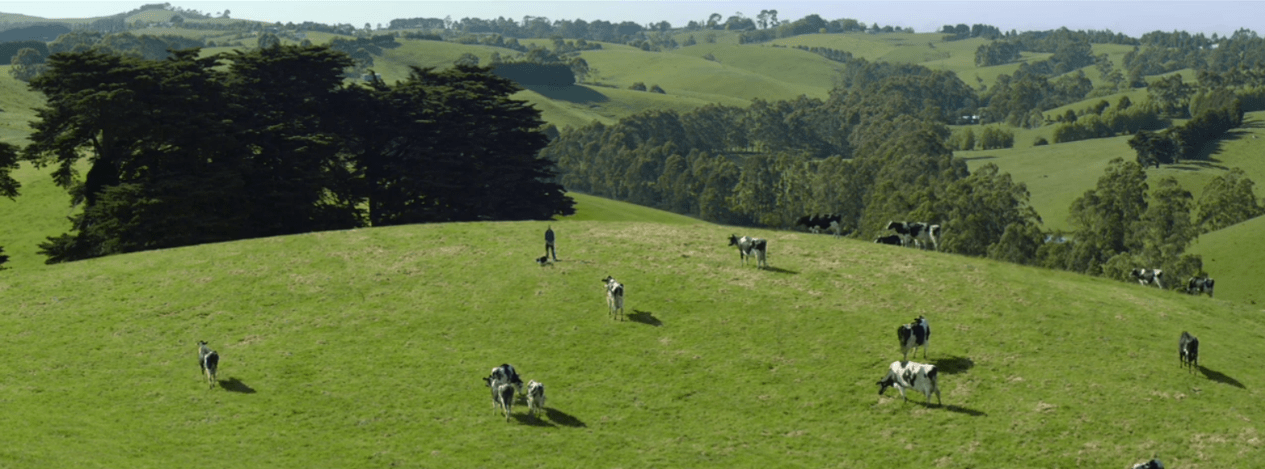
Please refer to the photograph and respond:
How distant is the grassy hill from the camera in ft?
104

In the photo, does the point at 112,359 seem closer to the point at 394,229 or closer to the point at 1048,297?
the point at 394,229

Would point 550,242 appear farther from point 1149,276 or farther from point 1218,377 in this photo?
point 1149,276

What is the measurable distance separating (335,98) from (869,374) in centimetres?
5819

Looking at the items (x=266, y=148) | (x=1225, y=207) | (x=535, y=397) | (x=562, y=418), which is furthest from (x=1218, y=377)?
(x=1225, y=207)

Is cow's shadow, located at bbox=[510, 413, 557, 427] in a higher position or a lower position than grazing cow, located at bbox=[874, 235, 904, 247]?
lower

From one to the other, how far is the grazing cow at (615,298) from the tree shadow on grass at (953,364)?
13.3m

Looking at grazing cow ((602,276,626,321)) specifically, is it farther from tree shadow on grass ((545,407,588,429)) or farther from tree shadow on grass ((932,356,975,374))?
tree shadow on grass ((932,356,975,374))

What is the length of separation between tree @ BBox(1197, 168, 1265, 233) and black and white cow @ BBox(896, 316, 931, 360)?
405 feet

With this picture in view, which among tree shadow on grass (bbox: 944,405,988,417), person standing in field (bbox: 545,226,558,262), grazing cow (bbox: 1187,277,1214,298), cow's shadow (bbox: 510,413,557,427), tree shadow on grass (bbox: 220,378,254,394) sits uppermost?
person standing in field (bbox: 545,226,558,262)

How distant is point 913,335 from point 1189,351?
10.2 meters

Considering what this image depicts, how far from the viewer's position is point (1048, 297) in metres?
45.8

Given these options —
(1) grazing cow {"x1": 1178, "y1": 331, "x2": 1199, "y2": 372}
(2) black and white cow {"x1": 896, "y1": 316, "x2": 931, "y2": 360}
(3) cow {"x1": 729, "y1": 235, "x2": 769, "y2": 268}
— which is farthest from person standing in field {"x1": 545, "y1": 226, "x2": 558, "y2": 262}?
(1) grazing cow {"x1": 1178, "y1": 331, "x2": 1199, "y2": 372}

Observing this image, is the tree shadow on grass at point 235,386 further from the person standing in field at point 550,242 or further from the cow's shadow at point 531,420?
the person standing in field at point 550,242

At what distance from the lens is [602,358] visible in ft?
129
